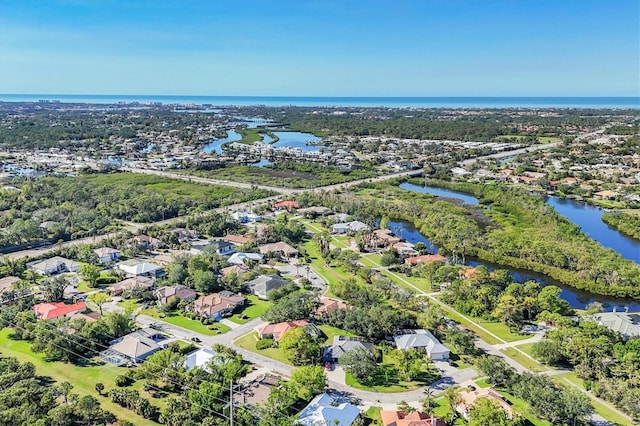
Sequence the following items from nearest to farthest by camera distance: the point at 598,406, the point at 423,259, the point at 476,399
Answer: the point at 476,399, the point at 598,406, the point at 423,259

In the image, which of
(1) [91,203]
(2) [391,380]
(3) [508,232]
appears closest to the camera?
(2) [391,380]

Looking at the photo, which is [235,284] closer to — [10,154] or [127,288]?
[127,288]

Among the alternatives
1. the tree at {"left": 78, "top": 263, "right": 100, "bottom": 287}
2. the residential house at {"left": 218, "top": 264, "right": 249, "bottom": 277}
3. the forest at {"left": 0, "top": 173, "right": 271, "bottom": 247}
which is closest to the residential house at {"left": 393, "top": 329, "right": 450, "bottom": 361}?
the residential house at {"left": 218, "top": 264, "right": 249, "bottom": 277}

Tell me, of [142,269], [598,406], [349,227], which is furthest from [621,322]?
[142,269]

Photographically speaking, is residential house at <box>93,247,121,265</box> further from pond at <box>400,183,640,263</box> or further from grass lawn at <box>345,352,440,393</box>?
pond at <box>400,183,640,263</box>

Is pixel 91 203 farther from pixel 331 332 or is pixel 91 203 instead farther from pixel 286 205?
pixel 331 332

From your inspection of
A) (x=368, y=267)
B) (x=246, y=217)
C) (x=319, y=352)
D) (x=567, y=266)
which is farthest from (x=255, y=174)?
→ (x=319, y=352)
